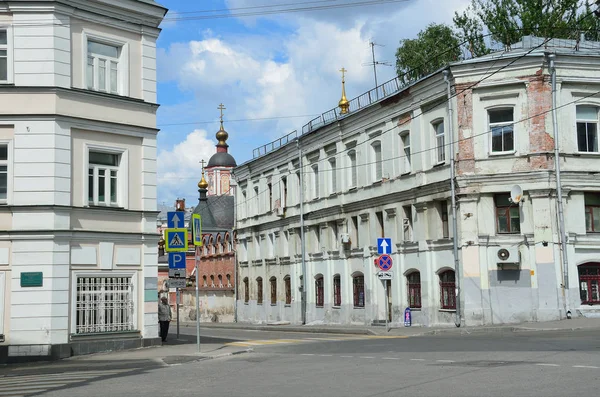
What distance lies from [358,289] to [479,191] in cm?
1123

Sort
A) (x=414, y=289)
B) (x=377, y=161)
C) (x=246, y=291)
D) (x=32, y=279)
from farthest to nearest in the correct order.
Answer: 1. (x=246, y=291)
2. (x=377, y=161)
3. (x=414, y=289)
4. (x=32, y=279)

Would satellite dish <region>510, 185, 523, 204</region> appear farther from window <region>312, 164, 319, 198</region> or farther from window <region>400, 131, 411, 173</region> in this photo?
window <region>312, 164, 319, 198</region>

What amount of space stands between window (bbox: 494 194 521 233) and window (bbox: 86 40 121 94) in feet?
52.5

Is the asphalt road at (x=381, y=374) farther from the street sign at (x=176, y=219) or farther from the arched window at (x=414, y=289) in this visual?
the arched window at (x=414, y=289)

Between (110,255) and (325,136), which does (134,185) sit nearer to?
(110,255)

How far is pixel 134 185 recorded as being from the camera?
23.4 meters

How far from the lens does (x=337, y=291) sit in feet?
144

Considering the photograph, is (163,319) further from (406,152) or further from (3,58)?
(406,152)

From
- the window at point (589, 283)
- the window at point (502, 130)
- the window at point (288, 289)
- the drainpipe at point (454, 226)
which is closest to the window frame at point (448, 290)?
the drainpipe at point (454, 226)

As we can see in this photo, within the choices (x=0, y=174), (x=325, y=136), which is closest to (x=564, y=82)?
(x=325, y=136)

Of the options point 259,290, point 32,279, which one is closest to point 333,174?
point 259,290

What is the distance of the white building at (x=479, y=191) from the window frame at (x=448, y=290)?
0.17 feet

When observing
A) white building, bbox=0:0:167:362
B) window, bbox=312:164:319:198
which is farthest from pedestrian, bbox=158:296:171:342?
window, bbox=312:164:319:198

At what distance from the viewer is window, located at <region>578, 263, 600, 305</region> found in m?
31.4
